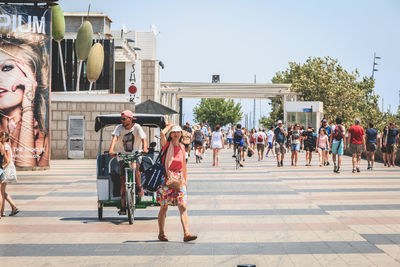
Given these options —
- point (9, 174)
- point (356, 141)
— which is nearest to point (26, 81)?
point (9, 174)

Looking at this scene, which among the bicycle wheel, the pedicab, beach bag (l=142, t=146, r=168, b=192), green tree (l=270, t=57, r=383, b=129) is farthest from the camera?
green tree (l=270, t=57, r=383, b=129)

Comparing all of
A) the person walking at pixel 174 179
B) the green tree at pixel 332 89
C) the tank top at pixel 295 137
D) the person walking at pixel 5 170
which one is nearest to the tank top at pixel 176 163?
the person walking at pixel 174 179

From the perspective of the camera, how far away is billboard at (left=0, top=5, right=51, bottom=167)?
66.4ft

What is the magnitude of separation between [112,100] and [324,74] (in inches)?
1447

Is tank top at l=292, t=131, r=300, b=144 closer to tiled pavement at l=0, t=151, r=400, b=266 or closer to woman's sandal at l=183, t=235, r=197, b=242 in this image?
tiled pavement at l=0, t=151, r=400, b=266

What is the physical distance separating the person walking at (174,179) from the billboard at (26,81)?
13.1 meters

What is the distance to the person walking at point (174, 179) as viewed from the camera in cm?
800

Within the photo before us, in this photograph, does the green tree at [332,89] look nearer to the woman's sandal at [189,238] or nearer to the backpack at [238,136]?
the backpack at [238,136]

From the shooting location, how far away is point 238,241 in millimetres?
8008

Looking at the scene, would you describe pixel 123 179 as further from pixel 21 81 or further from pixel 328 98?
pixel 328 98

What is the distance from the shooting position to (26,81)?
20.5 meters

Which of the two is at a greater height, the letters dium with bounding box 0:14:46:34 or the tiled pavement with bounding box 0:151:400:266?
the letters dium with bounding box 0:14:46:34

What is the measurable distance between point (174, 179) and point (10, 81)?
1370 cm

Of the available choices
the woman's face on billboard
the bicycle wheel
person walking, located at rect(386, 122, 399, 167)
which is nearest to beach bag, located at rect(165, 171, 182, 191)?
the bicycle wheel
